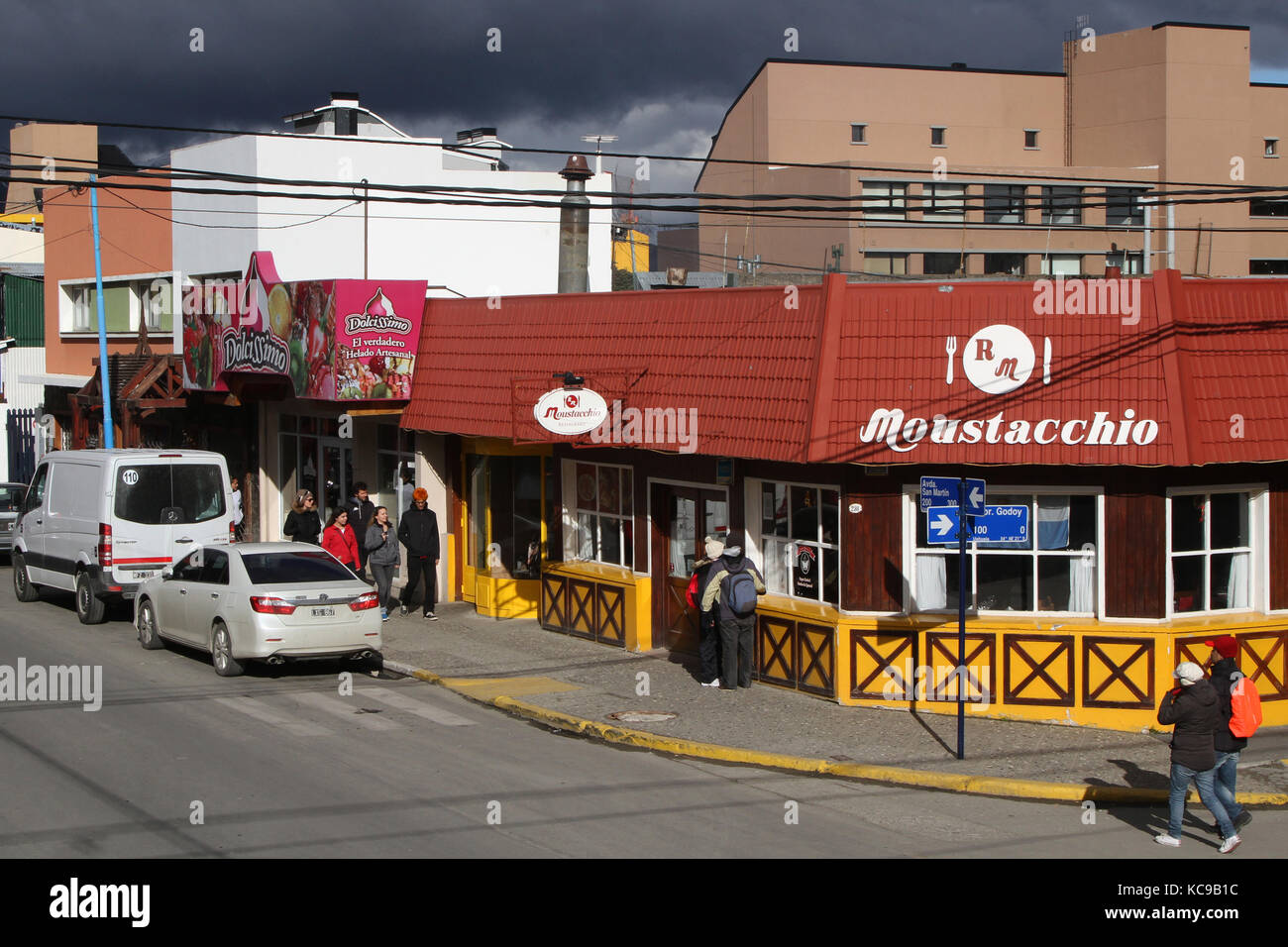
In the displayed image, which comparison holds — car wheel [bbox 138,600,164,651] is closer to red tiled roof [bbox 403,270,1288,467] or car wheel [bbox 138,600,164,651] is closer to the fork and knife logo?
red tiled roof [bbox 403,270,1288,467]

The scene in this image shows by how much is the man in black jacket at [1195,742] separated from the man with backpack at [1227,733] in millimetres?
88

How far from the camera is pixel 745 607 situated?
14.8 m

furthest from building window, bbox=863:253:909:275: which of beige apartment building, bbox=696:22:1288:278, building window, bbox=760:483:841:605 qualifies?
building window, bbox=760:483:841:605

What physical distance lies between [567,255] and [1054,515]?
11934 millimetres

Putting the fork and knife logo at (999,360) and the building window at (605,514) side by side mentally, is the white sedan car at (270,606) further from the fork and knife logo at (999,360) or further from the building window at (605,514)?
the fork and knife logo at (999,360)

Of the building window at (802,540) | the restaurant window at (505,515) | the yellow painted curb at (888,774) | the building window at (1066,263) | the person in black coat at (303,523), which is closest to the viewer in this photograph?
the yellow painted curb at (888,774)

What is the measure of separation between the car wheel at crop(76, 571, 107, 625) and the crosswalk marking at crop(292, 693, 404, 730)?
5.80m

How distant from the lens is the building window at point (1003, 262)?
184 ft

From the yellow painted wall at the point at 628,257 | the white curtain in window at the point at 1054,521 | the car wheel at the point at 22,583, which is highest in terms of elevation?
the yellow painted wall at the point at 628,257

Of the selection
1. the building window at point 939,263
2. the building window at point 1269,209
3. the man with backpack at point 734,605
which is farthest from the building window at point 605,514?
the building window at point 1269,209

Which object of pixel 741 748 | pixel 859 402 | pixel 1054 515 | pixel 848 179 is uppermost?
pixel 848 179

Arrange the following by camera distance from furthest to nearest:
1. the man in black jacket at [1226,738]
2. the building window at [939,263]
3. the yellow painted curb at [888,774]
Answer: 1. the building window at [939,263]
2. the yellow painted curb at [888,774]
3. the man in black jacket at [1226,738]
